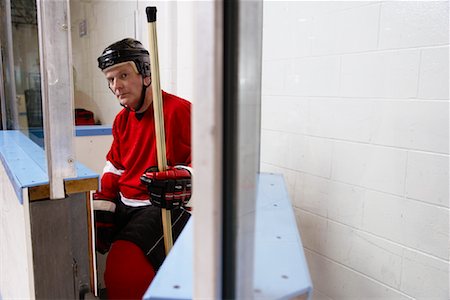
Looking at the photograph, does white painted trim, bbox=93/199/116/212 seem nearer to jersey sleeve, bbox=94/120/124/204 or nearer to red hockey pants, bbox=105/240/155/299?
jersey sleeve, bbox=94/120/124/204

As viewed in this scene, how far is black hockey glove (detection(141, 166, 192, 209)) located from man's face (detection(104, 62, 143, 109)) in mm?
382

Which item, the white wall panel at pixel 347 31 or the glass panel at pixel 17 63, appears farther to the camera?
the glass panel at pixel 17 63

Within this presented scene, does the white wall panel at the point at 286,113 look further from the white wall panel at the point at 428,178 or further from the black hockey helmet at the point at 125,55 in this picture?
the black hockey helmet at the point at 125,55

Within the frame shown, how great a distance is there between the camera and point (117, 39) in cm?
303

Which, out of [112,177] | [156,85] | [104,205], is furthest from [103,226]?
[156,85]

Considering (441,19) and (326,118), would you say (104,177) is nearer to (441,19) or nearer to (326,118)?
(326,118)

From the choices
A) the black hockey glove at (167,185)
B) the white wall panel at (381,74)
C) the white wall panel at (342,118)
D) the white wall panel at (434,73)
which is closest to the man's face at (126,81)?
the black hockey glove at (167,185)

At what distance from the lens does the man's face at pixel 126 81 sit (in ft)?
5.33

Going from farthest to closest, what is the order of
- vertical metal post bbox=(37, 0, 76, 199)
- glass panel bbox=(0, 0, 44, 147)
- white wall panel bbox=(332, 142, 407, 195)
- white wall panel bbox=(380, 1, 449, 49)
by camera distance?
1. glass panel bbox=(0, 0, 44, 147)
2. white wall panel bbox=(332, 142, 407, 195)
3. white wall panel bbox=(380, 1, 449, 49)
4. vertical metal post bbox=(37, 0, 76, 199)

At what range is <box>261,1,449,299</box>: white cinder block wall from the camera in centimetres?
115

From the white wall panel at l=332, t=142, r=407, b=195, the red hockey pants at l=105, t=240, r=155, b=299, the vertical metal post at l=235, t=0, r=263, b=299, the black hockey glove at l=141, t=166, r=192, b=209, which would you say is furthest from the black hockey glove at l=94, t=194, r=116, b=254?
the vertical metal post at l=235, t=0, r=263, b=299

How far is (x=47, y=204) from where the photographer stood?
1038 mm

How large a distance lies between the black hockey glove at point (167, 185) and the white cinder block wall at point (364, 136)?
1.54 ft

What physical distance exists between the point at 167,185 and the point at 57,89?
57cm
